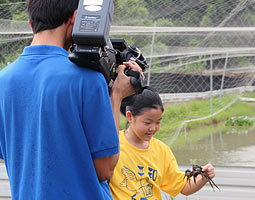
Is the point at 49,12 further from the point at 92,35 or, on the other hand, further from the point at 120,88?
the point at 120,88

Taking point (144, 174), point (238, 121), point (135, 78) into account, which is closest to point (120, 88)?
point (135, 78)

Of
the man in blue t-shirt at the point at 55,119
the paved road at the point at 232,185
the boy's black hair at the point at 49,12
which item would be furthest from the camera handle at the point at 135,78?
the paved road at the point at 232,185

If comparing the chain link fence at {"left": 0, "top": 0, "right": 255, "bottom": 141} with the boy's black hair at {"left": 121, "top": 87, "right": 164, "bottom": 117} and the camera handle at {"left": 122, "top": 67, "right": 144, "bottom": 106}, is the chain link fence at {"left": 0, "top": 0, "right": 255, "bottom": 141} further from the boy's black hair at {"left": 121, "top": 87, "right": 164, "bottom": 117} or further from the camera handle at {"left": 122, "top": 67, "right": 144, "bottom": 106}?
the camera handle at {"left": 122, "top": 67, "right": 144, "bottom": 106}

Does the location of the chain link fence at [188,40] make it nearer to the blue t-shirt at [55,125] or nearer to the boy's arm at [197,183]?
the boy's arm at [197,183]

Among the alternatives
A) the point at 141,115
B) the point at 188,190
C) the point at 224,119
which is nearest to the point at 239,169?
the point at 224,119

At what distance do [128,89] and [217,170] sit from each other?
150 cm

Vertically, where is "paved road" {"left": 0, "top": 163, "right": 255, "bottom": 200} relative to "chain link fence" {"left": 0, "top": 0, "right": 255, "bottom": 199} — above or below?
below

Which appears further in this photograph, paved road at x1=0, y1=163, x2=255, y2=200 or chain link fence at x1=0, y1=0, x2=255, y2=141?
chain link fence at x1=0, y1=0, x2=255, y2=141

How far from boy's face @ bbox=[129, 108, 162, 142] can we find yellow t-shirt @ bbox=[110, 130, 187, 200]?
0.07 m

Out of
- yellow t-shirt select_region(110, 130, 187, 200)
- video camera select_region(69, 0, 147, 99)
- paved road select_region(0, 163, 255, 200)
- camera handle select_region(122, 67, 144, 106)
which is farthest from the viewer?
paved road select_region(0, 163, 255, 200)

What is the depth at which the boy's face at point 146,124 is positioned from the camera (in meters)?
2.05

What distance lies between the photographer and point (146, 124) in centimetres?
209

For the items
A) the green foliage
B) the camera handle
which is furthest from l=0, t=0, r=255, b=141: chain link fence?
the camera handle

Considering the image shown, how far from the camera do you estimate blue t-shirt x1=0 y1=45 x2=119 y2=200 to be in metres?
1.11
